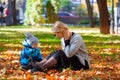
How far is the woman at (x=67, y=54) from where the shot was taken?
336 inches

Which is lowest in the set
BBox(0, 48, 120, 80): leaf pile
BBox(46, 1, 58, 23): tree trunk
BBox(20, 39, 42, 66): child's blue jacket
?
BBox(46, 1, 58, 23): tree trunk

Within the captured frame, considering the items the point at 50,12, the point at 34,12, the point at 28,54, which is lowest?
the point at 50,12

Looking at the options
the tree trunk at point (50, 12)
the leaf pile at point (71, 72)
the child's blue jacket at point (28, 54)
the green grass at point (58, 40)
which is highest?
the child's blue jacket at point (28, 54)

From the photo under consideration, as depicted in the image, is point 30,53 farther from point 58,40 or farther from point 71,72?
point 58,40

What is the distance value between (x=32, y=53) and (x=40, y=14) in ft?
93.9

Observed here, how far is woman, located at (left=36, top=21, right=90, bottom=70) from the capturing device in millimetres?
8525

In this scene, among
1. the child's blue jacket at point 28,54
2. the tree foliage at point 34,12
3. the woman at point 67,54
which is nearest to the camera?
the woman at point 67,54

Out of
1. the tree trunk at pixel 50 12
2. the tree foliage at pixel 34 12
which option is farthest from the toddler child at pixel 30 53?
the tree trunk at pixel 50 12

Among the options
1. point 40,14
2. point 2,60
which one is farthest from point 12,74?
point 40,14

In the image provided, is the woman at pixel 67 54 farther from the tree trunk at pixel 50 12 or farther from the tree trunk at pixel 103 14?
the tree trunk at pixel 50 12

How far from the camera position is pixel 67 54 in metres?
8.60

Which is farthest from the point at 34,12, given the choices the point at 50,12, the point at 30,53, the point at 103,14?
the point at 30,53

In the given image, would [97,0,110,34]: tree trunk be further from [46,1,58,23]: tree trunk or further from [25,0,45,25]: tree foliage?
[46,1,58,23]: tree trunk

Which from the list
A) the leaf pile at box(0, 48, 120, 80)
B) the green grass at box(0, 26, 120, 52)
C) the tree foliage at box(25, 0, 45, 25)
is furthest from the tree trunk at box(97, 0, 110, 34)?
the tree foliage at box(25, 0, 45, 25)
